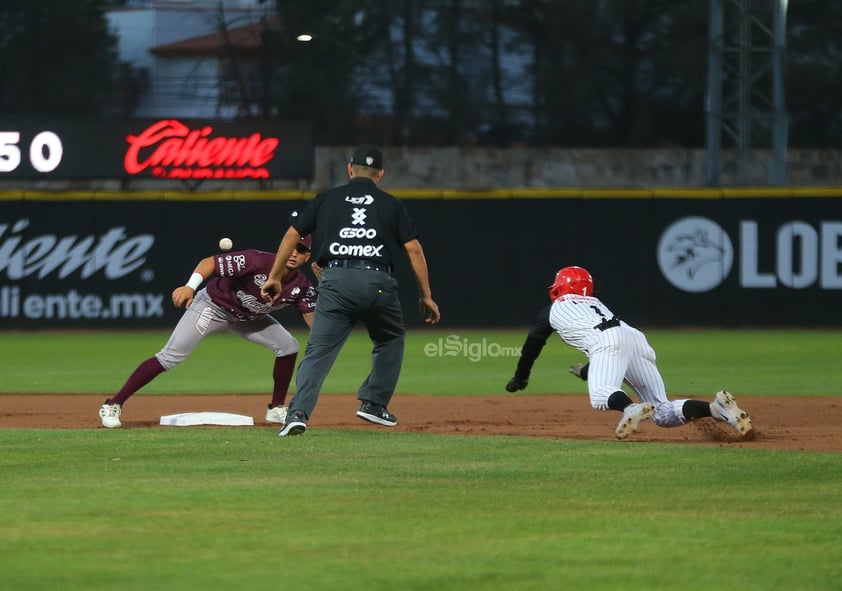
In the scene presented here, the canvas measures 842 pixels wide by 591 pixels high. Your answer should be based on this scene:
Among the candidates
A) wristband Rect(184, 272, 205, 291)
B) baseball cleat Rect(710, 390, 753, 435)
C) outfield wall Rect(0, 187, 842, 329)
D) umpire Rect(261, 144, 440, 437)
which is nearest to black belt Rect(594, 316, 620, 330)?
baseball cleat Rect(710, 390, 753, 435)

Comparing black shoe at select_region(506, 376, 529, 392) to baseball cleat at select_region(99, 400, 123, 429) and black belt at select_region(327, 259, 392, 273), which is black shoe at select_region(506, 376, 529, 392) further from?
baseball cleat at select_region(99, 400, 123, 429)

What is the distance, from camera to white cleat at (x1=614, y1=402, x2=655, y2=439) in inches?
277

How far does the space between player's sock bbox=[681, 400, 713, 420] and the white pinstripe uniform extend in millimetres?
40

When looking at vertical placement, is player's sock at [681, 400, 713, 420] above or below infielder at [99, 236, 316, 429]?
below

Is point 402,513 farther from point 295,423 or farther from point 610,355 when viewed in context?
point 610,355

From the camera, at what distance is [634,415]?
7055mm

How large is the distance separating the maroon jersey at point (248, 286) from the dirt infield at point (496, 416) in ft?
2.33

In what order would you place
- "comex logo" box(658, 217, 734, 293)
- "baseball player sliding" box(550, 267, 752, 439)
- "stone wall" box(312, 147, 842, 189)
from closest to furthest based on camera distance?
"baseball player sliding" box(550, 267, 752, 439), "comex logo" box(658, 217, 734, 293), "stone wall" box(312, 147, 842, 189)

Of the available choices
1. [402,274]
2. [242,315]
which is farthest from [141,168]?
[242,315]

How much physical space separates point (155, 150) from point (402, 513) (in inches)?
651

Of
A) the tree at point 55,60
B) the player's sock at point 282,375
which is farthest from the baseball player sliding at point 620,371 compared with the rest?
the tree at point 55,60

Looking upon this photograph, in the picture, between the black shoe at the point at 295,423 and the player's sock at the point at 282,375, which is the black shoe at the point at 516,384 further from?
the player's sock at the point at 282,375

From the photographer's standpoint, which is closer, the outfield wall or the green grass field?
the green grass field

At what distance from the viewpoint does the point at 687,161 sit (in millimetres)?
25078
